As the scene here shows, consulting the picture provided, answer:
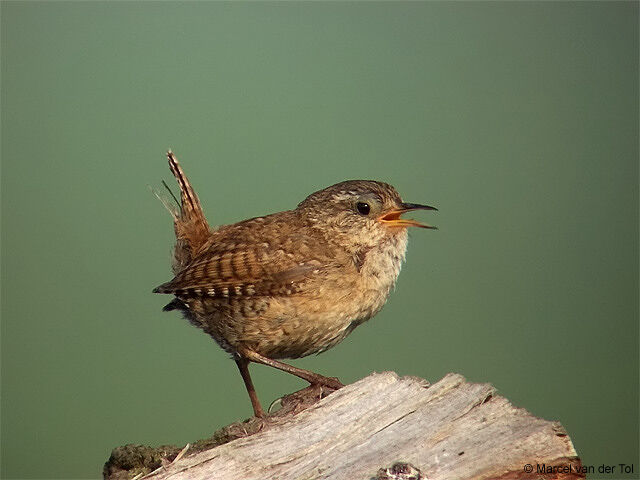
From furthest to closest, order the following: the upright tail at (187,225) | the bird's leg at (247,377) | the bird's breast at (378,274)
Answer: the upright tail at (187,225)
the bird's leg at (247,377)
the bird's breast at (378,274)

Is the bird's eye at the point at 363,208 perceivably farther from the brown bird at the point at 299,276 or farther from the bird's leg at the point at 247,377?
the bird's leg at the point at 247,377

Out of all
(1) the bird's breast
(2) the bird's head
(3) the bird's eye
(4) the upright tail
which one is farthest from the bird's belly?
(4) the upright tail

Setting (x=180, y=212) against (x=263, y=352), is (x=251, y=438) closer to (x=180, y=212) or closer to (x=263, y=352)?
(x=263, y=352)

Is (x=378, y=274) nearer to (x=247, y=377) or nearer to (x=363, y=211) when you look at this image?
(x=363, y=211)

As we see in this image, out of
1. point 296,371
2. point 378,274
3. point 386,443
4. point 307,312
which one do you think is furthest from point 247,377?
point 386,443

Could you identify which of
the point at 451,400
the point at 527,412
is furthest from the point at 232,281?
the point at 527,412

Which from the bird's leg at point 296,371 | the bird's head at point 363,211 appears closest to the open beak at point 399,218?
the bird's head at point 363,211
